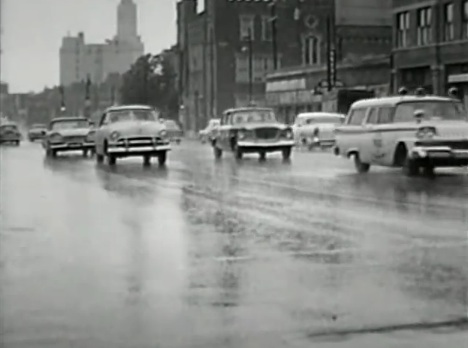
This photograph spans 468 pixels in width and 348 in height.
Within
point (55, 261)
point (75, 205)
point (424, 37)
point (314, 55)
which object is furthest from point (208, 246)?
point (314, 55)

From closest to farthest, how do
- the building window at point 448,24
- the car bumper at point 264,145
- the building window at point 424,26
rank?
Answer: the car bumper at point 264,145
the building window at point 448,24
the building window at point 424,26

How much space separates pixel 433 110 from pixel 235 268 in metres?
15.1

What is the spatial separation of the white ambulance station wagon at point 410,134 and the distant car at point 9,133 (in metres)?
45.4

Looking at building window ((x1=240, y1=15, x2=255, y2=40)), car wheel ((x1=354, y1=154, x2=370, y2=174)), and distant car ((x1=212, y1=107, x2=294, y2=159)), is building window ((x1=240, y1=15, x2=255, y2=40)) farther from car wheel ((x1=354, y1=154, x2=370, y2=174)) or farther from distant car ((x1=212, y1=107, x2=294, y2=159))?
car wheel ((x1=354, y1=154, x2=370, y2=174))

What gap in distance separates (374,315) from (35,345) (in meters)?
2.53

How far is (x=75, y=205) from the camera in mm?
18172

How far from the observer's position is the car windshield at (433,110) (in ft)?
80.8

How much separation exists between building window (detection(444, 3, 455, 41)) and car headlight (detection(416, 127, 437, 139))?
102 feet

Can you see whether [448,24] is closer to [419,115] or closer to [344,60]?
[344,60]

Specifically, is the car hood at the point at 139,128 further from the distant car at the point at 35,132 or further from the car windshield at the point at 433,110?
the distant car at the point at 35,132

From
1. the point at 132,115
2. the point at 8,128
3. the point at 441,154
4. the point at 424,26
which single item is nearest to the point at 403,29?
the point at 424,26

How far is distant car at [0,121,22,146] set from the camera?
6900 centimetres

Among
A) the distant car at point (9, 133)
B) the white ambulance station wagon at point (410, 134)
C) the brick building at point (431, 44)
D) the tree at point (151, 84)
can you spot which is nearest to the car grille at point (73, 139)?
the brick building at point (431, 44)

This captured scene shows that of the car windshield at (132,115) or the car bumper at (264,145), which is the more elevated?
the car windshield at (132,115)
